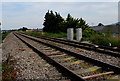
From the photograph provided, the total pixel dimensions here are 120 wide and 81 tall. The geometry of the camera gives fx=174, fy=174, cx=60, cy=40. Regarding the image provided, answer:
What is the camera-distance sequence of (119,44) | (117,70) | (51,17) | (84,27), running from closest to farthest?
(117,70)
(119,44)
(84,27)
(51,17)

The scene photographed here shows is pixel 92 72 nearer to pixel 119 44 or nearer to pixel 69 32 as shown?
pixel 119 44

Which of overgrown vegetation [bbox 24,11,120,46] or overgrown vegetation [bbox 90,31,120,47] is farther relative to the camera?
overgrown vegetation [bbox 24,11,120,46]

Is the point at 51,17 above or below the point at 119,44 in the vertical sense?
above

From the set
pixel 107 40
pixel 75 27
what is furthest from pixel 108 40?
pixel 75 27

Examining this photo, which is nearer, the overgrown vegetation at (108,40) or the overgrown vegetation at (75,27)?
the overgrown vegetation at (108,40)

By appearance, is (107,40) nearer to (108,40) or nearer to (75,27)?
(108,40)

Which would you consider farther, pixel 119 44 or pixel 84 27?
pixel 84 27

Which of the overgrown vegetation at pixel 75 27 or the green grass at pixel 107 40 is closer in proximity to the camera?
the green grass at pixel 107 40

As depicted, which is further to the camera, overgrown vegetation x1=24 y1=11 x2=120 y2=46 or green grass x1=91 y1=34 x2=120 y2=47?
overgrown vegetation x1=24 y1=11 x2=120 y2=46

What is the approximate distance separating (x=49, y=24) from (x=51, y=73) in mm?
36488

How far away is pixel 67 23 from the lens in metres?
28.8

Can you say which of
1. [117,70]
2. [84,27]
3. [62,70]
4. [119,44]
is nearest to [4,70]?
[62,70]

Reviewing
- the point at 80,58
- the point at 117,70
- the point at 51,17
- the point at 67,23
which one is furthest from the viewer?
the point at 51,17

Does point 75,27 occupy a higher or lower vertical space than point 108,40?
higher
